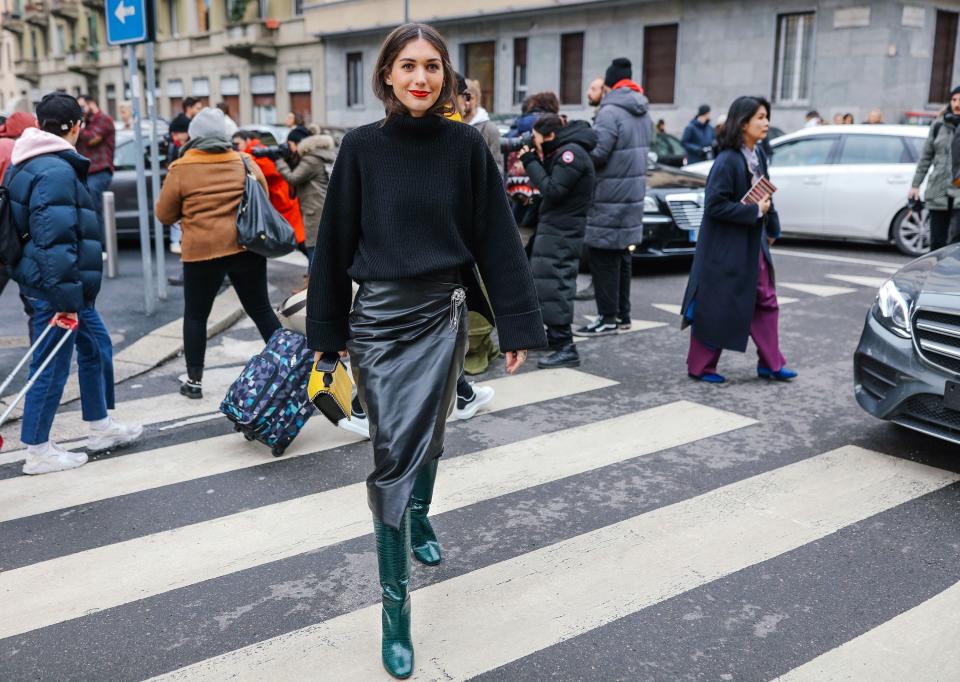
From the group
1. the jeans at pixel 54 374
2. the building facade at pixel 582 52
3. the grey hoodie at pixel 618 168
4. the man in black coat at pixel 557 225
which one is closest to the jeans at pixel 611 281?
the grey hoodie at pixel 618 168

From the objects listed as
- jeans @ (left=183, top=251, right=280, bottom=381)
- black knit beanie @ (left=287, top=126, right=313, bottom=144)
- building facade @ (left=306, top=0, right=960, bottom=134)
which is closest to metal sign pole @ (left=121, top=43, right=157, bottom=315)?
black knit beanie @ (left=287, top=126, right=313, bottom=144)

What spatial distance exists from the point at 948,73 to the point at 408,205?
80.5 ft

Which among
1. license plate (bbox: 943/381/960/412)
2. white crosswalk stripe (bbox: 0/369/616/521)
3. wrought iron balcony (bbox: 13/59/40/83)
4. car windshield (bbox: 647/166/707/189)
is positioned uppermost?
wrought iron balcony (bbox: 13/59/40/83)

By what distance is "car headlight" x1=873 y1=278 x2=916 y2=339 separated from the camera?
15.8 feet

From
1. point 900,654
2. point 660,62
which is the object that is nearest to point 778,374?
point 900,654

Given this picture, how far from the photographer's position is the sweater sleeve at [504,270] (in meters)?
3.14

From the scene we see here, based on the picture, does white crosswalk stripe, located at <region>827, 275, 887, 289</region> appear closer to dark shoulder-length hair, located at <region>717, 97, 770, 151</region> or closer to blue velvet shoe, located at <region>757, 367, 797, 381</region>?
blue velvet shoe, located at <region>757, 367, 797, 381</region>

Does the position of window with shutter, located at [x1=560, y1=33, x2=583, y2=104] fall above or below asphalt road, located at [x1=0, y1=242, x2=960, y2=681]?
above

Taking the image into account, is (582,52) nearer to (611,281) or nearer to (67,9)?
(611,281)

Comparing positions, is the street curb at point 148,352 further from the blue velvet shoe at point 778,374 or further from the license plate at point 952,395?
the license plate at point 952,395

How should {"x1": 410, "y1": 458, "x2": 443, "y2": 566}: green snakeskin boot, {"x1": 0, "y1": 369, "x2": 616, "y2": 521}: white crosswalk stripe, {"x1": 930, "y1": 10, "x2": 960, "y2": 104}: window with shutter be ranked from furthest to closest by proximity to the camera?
{"x1": 930, "y1": 10, "x2": 960, "y2": 104}: window with shutter < {"x1": 0, "y1": 369, "x2": 616, "y2": 521}: white crosswalk stripe < {"x1": 410, "y1": 458, "x2": 443, "y2": 566}: green snakeskin boot

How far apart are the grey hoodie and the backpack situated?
13.3 ft

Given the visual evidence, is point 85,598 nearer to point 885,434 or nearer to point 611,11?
point 885,434

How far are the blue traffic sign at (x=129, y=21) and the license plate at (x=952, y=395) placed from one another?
6190 millimetres
